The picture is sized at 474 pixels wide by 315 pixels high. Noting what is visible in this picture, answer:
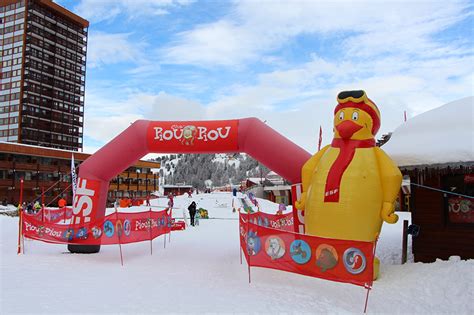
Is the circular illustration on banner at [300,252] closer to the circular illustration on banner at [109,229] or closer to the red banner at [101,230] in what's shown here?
the red banner at [101,230]

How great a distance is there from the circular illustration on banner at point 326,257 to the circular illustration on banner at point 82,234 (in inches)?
284

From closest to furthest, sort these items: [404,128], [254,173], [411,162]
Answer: [411,162] < [404,128] < [254,173]

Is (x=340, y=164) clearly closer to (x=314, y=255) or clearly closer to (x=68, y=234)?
(x=314, y=255)

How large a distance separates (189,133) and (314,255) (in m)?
6.12

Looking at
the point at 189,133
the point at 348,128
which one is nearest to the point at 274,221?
the point at 189,133

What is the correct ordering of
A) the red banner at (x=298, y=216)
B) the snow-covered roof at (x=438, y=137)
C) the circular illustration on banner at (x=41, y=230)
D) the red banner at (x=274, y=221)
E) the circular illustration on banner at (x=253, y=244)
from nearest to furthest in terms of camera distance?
the circular illustration on banner at (x=253, y=244) → the snow-covered roof at (x=438, y=137) → the red banner at (x=298, y=216) → the circular illustration on banner at (x=41, y=230) → the red banner at (x=274, y=221)

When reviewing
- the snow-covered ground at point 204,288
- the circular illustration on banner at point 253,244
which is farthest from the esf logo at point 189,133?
the circular illustration on banner at point 253,244

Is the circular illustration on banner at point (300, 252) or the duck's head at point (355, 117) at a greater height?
the duck's head at point (355, 117)

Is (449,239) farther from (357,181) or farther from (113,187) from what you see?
(113,187)

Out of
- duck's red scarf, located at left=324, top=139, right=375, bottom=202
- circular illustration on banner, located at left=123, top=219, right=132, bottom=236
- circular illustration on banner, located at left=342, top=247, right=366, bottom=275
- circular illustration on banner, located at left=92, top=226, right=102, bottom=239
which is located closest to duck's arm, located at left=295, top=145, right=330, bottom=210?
duck's red scarf, located at left=324, top=139, right=375, bottom=202

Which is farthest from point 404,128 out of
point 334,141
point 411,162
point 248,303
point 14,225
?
point 14,225

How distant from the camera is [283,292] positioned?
739cm

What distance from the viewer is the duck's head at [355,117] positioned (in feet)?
29.9

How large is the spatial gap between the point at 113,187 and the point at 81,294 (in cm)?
5430
